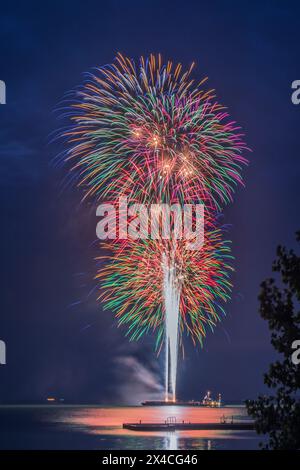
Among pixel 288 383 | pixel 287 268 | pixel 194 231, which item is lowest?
pixel 288 383

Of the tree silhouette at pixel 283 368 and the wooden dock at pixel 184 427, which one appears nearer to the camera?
the tree silhouette at pixel 283 368

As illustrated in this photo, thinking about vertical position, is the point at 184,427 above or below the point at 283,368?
above

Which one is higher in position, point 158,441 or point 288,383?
point 158,441

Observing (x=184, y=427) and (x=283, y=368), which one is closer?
(x=283, y=368)

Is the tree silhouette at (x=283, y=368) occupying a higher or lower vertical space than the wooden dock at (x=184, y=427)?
lower

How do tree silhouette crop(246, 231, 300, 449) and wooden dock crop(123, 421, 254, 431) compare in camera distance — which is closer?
tree silhouette crop(246, 231, 300, 449)

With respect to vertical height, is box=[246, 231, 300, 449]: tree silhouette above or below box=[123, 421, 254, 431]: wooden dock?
below

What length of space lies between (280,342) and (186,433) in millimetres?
113857

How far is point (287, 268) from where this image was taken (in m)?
20.9
